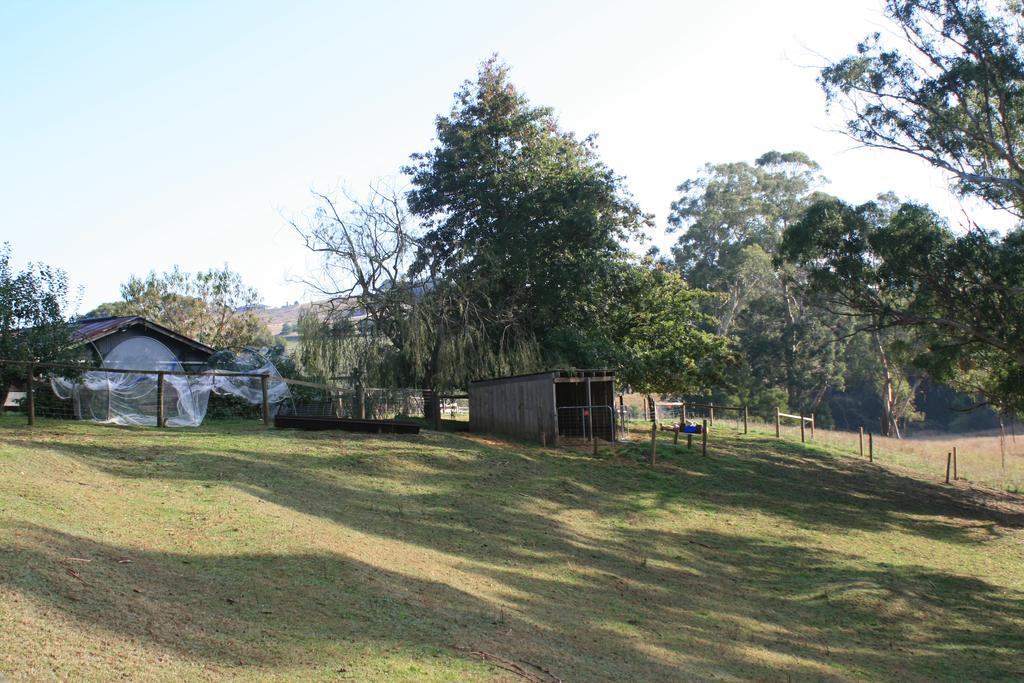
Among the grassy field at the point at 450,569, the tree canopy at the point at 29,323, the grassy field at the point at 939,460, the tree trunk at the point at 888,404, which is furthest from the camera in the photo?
the tree trunk at the point at 888,404

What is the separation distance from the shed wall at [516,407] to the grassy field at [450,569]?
2129mm

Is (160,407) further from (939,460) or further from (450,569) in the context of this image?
(939,460)

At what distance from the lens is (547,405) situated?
23375 mm

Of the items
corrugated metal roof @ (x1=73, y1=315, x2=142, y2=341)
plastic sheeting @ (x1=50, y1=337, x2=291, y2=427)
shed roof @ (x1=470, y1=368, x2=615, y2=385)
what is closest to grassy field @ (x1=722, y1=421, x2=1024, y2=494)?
shed roof @ (x1=470, y1=368, x2=615, y2=385)

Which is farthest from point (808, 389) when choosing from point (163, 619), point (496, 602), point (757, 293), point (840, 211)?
point (163, 619)

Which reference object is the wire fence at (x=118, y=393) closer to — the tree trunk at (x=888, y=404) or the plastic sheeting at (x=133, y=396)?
the plastic sheeting at (x=133, y=396)

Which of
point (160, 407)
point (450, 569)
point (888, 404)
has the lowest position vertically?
point (450, 569)

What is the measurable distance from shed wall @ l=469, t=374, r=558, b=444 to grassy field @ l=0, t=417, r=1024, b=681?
2129 mm

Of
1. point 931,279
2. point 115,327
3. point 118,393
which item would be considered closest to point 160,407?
point 118,393

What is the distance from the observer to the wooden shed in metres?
23.5

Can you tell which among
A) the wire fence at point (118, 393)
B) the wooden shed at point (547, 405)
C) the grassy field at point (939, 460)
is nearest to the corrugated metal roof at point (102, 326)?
the wire fence at point (118, 393)

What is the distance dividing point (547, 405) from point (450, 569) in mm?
12573

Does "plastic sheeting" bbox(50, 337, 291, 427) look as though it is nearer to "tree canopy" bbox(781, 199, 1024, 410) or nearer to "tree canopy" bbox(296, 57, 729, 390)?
"tree canopy" bbox(296, 57, 729, 390)

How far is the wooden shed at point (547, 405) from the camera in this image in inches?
924
